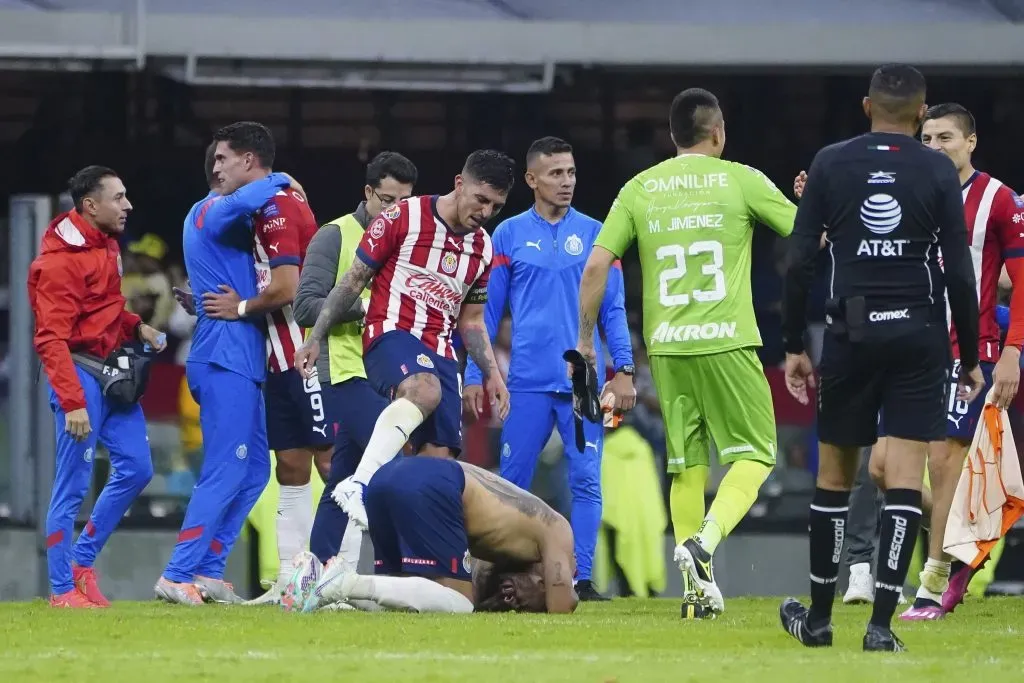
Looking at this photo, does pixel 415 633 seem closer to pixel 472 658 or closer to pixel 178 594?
pixel 472 658

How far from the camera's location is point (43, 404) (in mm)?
12320

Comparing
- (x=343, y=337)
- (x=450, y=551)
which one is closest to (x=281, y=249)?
(x=343, y=337)

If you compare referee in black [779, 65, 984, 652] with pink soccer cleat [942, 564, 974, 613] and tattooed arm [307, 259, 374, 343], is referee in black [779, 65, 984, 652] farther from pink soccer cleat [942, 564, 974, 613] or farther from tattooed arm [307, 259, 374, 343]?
tattooed arm [307, 259, 374, 343]

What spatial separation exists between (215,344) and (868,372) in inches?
158

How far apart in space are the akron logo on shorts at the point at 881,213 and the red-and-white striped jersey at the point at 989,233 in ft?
8.20

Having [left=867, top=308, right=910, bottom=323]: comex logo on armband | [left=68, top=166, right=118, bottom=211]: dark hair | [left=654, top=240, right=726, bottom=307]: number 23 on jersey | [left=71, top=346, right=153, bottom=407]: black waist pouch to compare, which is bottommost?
[left=71, top=346, right=153, bottom=407]: black waist pouch

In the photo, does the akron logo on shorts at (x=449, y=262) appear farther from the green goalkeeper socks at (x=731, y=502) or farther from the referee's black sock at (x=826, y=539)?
the referee's black sock at (x=826, y=539)

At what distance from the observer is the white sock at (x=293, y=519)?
9672 mm

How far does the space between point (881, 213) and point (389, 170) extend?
3.76 meters

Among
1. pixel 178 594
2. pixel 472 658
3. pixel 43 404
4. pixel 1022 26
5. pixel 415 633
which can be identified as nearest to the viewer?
pixel 472 658

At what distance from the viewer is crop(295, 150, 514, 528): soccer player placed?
8375mm

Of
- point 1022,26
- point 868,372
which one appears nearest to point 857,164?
point 868,372

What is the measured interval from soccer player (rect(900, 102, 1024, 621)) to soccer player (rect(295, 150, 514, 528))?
6.66 ft

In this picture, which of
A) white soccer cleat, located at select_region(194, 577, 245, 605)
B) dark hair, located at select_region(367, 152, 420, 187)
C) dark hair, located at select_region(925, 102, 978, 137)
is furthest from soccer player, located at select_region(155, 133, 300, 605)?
dark hair, located at select_region(925, 102, 978, 137)
